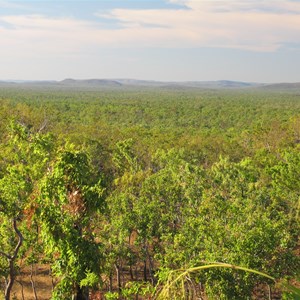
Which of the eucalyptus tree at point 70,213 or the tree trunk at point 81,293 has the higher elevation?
the eucalyptus tree at point 70,213

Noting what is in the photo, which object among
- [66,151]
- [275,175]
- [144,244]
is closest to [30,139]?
[66,151]

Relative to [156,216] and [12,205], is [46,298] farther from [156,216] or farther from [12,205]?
[12,205]

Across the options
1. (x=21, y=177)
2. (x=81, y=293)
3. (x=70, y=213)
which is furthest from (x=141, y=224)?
(x=70, y=213)

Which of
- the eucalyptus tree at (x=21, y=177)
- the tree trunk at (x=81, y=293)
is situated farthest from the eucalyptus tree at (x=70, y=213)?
the eucalyptus tree at (x=21, y=177)

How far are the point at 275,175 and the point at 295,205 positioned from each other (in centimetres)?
808

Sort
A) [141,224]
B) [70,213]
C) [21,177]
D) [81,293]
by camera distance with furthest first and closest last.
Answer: [141,224]
[21,177]
[81,293]
[70,213]

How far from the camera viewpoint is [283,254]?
51.0 ft

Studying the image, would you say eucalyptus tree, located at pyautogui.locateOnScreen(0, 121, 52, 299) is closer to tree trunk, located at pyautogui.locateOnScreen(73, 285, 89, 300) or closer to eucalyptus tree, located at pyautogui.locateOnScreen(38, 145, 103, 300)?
eucalyptus tree, located at pyautogui.locateOnScreen(38, 145, 103, 300)

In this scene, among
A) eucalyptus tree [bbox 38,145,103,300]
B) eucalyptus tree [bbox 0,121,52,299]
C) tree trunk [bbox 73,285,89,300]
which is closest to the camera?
eucalyptus tree [bbox 38,145,103,300]

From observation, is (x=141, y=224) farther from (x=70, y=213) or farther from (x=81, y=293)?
(x=70, y=213)

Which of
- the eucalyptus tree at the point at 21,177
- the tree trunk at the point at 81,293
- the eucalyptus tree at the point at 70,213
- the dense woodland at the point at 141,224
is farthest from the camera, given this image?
the tree trunk at the point at 81,293

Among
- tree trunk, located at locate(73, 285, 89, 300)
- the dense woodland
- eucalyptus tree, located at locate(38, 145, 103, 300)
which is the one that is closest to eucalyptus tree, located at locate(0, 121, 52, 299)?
the dense woodland

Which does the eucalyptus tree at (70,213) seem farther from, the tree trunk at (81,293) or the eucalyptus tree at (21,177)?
the eucalyptus tree at (21,177)

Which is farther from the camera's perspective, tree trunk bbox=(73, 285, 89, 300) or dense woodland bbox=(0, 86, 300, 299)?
tree trunk bbox=(73, 285, 89, 300)
